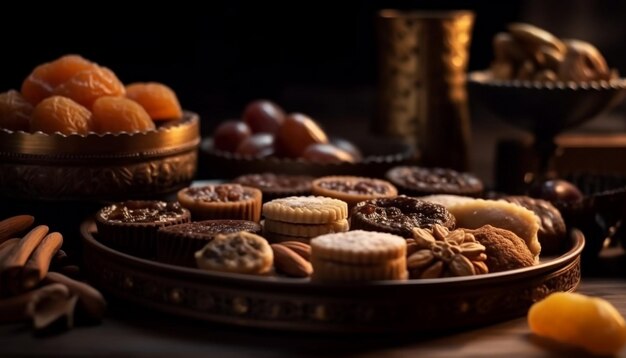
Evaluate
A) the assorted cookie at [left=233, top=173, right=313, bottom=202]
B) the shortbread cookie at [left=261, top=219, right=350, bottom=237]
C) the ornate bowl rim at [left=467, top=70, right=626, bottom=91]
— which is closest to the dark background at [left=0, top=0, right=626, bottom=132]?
the ornate bowl rim at [left=467, top=70, right=626, bottom=91]

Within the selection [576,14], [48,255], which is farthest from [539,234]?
[576,14]

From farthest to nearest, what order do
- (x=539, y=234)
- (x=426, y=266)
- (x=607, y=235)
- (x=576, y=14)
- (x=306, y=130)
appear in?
(x=576, y=14) < (x=306, y=130) < (x=607, y=235) < (x=539, y=234) < (x=426, y=266)

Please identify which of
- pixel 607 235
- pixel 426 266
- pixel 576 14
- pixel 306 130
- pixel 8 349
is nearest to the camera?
pixel 8 349

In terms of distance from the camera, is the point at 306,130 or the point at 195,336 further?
the point at 306,130

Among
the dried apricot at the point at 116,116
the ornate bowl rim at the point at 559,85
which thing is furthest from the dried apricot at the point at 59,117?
the ornate bowl rim at the point at 559,85

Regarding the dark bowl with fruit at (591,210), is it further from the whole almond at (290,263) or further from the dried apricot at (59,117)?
the dried apricot at (59,117)

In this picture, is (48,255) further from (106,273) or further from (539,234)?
(539,234)
